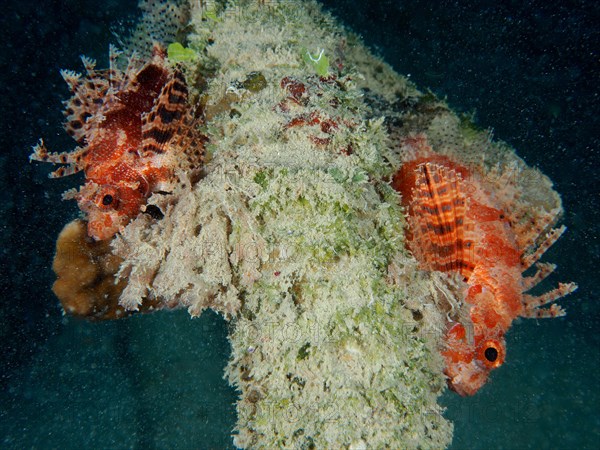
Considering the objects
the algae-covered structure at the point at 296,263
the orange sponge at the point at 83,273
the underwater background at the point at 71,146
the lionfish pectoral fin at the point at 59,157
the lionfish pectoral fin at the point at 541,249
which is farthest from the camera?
the underwater background at the point at 71,146

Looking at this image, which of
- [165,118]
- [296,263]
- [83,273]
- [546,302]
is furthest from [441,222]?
[83,273]

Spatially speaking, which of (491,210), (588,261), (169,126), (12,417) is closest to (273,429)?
(169,126)

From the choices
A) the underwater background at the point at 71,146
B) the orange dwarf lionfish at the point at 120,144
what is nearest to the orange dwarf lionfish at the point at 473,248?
the orange dwarf lionfish at the point at 120,144

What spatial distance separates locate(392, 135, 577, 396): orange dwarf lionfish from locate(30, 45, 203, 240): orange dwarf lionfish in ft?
6.14

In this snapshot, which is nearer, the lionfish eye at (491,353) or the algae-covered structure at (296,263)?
the algae-covered structure at (296,263)

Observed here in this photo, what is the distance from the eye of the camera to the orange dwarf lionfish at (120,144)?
2.63m

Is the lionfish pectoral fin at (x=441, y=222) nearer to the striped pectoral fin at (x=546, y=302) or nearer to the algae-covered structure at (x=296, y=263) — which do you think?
the algae-covered structure at (x=296, y=263)

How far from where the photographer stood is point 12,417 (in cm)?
636

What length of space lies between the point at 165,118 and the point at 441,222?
7.61 ft

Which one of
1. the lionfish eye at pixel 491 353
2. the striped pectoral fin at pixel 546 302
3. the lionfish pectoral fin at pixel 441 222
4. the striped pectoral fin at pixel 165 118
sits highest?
the striped pectoral fin at pixel 165 118

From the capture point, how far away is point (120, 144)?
2.71m

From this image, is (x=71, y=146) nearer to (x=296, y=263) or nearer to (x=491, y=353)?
(x=296, y=263)

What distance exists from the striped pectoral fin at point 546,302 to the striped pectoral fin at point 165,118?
3551 mm

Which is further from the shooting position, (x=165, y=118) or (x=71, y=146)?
(x=71, y=146)
